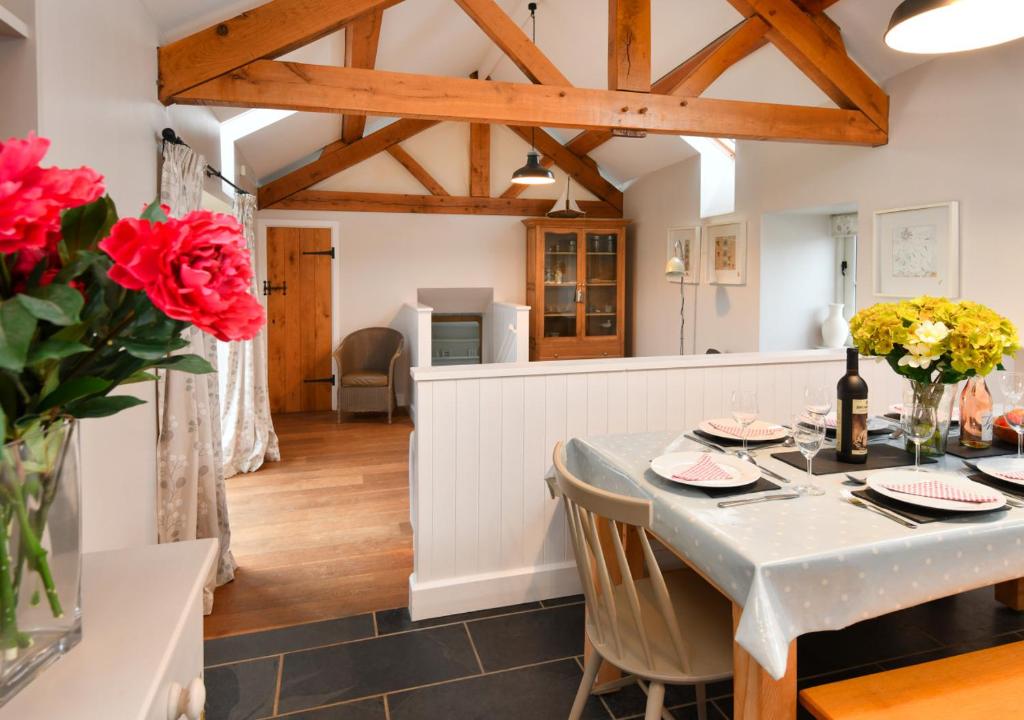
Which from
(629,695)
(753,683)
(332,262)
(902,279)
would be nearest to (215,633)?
(629,695)

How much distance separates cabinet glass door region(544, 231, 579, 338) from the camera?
21.8 ft

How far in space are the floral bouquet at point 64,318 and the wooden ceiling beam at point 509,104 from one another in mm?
2414

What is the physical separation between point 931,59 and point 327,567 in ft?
12.8

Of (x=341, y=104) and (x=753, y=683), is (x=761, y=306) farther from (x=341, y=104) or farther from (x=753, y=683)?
(x=753, y=683)

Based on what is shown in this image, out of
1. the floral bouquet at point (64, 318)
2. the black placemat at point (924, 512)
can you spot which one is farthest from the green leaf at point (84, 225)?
the black placemat at point (924, 512)

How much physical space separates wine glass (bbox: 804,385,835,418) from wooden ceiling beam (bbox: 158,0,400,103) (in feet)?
7.69

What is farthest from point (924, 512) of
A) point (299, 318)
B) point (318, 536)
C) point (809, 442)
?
point (299, 318)

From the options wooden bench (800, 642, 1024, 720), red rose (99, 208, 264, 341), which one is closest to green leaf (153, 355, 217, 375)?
red rose (99, 208, 264, 341)

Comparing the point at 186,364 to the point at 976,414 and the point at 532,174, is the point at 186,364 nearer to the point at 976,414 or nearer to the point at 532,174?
the point at 976,414

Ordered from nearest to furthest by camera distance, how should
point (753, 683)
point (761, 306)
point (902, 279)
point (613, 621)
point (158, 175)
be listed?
point (753, 683) → point (613, 621) → point (158, 175) → point (902, 279) → point (761, 306)

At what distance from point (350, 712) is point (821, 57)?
3.74 meters

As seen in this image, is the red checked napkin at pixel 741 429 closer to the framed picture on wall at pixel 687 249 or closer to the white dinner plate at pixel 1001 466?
the white dinner plate at pixel 1001 466

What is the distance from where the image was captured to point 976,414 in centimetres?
190

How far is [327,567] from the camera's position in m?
2.86
